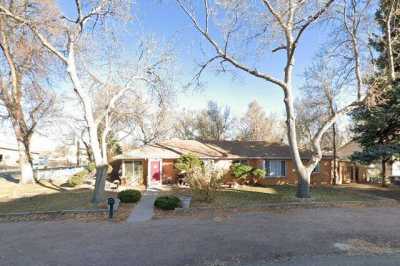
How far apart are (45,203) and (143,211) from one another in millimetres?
5114

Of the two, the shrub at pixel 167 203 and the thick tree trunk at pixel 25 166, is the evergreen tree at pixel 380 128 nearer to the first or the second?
the shrub at pixel 167 203

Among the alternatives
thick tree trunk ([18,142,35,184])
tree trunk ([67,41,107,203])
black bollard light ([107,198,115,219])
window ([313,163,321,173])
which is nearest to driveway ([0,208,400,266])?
black bollard light ([107,198,115,219])

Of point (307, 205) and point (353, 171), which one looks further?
point (353, 171)

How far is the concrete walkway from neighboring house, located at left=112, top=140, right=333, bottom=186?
20.3 ft

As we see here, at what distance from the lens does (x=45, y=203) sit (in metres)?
14.7

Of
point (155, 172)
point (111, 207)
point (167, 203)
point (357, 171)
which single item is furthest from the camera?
point (357, 171)

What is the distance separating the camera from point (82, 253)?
7496mm

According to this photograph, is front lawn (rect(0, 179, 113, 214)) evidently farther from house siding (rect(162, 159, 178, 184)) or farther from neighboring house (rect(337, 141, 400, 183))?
neighboring house (rect(337, 141, 400, 183))

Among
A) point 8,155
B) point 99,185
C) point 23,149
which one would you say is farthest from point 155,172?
point 8,155

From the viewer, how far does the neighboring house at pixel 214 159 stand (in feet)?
76.2

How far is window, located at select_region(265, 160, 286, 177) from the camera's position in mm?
25230

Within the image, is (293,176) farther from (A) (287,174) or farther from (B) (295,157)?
(B) (295,157)

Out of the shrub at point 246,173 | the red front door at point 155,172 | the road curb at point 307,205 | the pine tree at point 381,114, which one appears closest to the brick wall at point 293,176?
the shrub at point 246,173

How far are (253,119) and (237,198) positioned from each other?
31.2 meters
